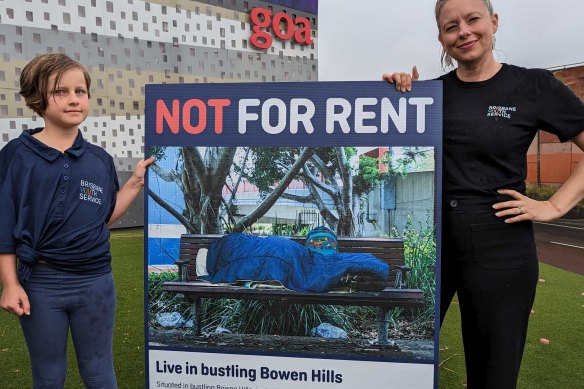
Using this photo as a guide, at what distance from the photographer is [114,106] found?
10.5 m

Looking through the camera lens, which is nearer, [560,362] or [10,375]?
[10,375]

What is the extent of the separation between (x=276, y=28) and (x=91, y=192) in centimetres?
1188

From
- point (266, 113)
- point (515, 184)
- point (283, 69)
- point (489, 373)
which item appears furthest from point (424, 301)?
point (283, 69)

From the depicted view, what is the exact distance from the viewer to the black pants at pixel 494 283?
1.35 metres

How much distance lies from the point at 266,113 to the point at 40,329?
3.34 ft

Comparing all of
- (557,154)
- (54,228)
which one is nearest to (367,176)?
(54,228)

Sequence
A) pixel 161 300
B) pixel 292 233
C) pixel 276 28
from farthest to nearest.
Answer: pixel 276 28 < pixel 161 300 < pixel 292 233

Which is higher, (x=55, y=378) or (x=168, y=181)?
(x=168, y=181)

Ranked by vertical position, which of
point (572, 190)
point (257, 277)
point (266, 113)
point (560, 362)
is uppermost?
point (266, 113)

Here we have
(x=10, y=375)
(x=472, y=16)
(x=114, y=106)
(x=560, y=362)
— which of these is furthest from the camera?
(x=114, y=106)

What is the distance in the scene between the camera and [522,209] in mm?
1331

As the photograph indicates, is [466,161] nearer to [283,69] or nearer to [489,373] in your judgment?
[489,373]

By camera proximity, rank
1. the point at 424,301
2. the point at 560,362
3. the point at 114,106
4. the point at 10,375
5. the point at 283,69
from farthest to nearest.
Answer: the point at 283,69 → the point at 114,106 → the point at 560,362 → the point at 10,375 → the point at 424,301

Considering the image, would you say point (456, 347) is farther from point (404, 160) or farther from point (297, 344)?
point (404, 160)
